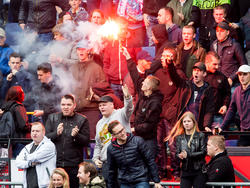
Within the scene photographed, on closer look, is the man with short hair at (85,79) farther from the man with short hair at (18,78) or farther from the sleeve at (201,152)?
the sleeve at (201,152)

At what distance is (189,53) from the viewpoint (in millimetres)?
11102

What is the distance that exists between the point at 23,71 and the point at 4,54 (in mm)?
989

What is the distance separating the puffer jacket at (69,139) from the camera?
27.6 ft

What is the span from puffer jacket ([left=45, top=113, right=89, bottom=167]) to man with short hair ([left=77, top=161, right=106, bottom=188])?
2.85 ft

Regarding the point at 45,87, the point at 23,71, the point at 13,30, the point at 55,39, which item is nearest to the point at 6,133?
the point at 45,87

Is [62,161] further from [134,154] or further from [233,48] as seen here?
[233,48]

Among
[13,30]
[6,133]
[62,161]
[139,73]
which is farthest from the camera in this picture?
[13,30]

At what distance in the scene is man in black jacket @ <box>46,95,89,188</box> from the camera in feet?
27.6

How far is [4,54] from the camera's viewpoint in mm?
12375

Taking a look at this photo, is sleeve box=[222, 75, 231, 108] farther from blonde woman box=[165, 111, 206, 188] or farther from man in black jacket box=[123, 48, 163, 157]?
blonde woman box=[165, 111, 206, 188]

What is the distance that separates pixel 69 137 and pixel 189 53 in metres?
3.80

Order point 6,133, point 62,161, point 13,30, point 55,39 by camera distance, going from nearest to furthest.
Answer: point 62,161, point 6,133, point 55,39, point 13,30

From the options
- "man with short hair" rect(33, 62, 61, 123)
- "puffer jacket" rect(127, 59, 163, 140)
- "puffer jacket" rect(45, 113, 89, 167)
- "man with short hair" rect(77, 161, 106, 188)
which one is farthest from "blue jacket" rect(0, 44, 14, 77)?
"man with short hair" rect(77, 161, 106, 188)

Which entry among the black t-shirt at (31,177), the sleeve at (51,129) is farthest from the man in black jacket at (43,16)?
the black t-shirt at (31,177)
